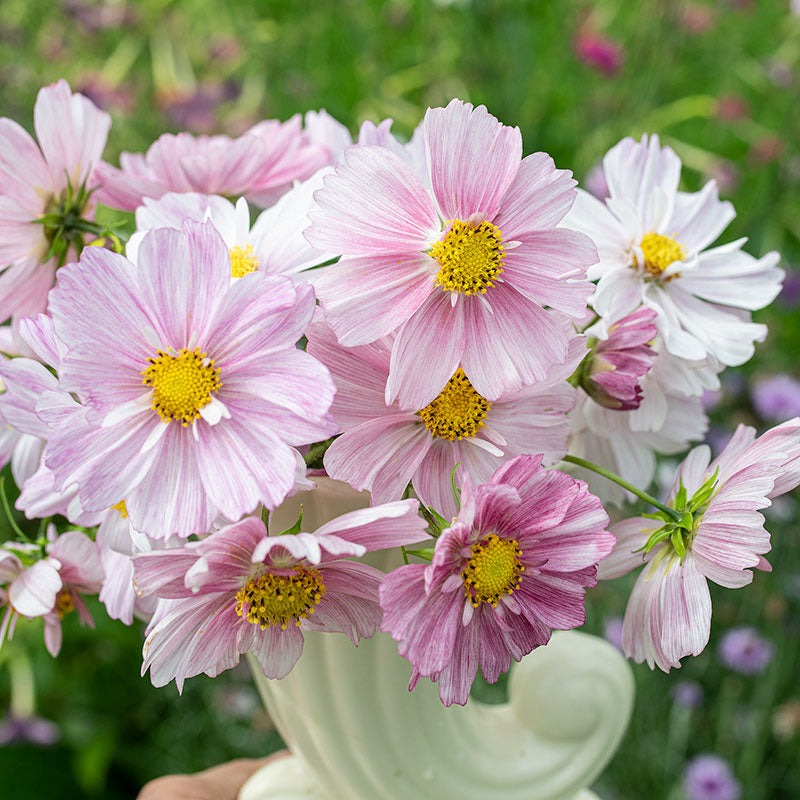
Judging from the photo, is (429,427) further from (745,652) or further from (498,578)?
(745,652)

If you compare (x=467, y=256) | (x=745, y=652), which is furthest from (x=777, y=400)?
(x=467, y=256)

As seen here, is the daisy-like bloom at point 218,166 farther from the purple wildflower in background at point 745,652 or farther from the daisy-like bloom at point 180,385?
the purple wildflower in background at point 745,652

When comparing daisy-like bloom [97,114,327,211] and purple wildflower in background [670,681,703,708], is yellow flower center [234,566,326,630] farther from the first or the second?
purple wildflower in background [670,681,703,708]

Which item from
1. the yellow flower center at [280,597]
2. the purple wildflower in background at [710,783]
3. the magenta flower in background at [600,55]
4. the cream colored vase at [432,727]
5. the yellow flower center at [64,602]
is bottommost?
the purple wildflower in background at [710,783]

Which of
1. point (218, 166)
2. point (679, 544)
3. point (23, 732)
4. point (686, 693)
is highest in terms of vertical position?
point (218, 166)

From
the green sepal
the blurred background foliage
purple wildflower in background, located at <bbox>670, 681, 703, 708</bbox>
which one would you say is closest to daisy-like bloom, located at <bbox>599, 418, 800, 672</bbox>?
the green sepal

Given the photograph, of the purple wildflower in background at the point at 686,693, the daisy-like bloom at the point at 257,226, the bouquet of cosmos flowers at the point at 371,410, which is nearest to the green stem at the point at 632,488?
the bouquet of cosmos flowers at the point at 371,410
